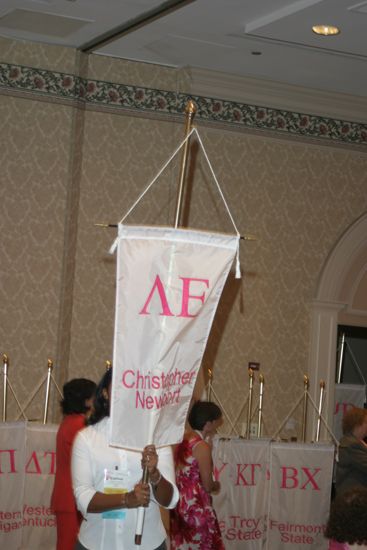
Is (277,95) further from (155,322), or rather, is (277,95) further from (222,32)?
(155,322)

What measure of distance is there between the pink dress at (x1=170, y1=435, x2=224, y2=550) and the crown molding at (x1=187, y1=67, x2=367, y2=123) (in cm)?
365

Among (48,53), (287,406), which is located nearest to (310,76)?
(48,53)

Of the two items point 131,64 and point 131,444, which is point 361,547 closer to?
point 131,444

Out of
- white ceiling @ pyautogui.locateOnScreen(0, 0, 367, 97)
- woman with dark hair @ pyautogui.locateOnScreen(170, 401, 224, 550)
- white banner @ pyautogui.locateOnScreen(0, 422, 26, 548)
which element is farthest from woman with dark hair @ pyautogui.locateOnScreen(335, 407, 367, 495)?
white ceiling @ pyautogui.locateOnScreen(0, 0, 367, 97)

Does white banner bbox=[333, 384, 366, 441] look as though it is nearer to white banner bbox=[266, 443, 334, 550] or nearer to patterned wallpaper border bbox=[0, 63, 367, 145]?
white banner bbox=[266, 443, 334, 550]

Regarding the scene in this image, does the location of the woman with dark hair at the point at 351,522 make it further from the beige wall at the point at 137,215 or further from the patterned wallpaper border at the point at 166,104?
the patterned wallpaper border at the point at 166,104

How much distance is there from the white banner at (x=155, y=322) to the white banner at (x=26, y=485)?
8.82 ft

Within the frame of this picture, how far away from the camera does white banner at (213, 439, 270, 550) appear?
6.82 metres

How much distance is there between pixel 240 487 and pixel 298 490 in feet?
1.27

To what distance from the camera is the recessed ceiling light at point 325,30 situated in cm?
683

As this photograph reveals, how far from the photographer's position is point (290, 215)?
28.4ft

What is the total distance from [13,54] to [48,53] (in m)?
0.27

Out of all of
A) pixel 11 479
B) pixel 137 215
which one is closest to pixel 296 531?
pixel 11 479

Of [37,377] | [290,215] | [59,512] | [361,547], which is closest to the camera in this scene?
[361,547]
